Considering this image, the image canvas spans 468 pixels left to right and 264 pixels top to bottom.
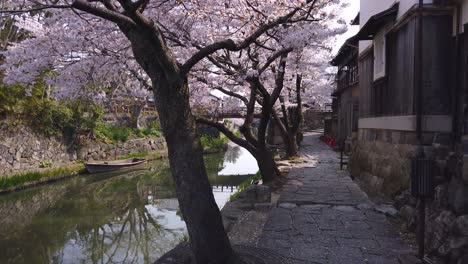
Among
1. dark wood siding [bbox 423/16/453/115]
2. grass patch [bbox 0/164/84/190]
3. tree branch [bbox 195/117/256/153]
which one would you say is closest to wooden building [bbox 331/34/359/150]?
tree branch [bbox 195/117/256/153]

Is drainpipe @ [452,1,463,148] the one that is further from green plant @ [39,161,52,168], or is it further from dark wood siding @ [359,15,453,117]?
green plant @ [39,161,52,168]

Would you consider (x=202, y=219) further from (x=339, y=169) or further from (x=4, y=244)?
(x=339, y=169)

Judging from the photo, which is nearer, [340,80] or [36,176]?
[36,176]

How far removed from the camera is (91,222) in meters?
12.5

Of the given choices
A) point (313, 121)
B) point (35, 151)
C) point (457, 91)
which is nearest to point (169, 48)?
point (457, 91)

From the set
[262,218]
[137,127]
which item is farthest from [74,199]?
[137,127]

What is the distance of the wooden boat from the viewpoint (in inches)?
866

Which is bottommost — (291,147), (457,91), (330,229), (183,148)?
(330,229)

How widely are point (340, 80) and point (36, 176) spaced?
22.4m

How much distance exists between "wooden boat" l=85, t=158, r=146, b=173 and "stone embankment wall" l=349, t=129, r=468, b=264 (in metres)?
16.2

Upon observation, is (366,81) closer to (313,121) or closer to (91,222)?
(91,222)

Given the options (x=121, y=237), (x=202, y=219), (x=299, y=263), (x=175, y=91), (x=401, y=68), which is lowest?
(x=121, y=237)

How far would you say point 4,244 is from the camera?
10.1 meters

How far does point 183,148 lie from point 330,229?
380 centimetres
